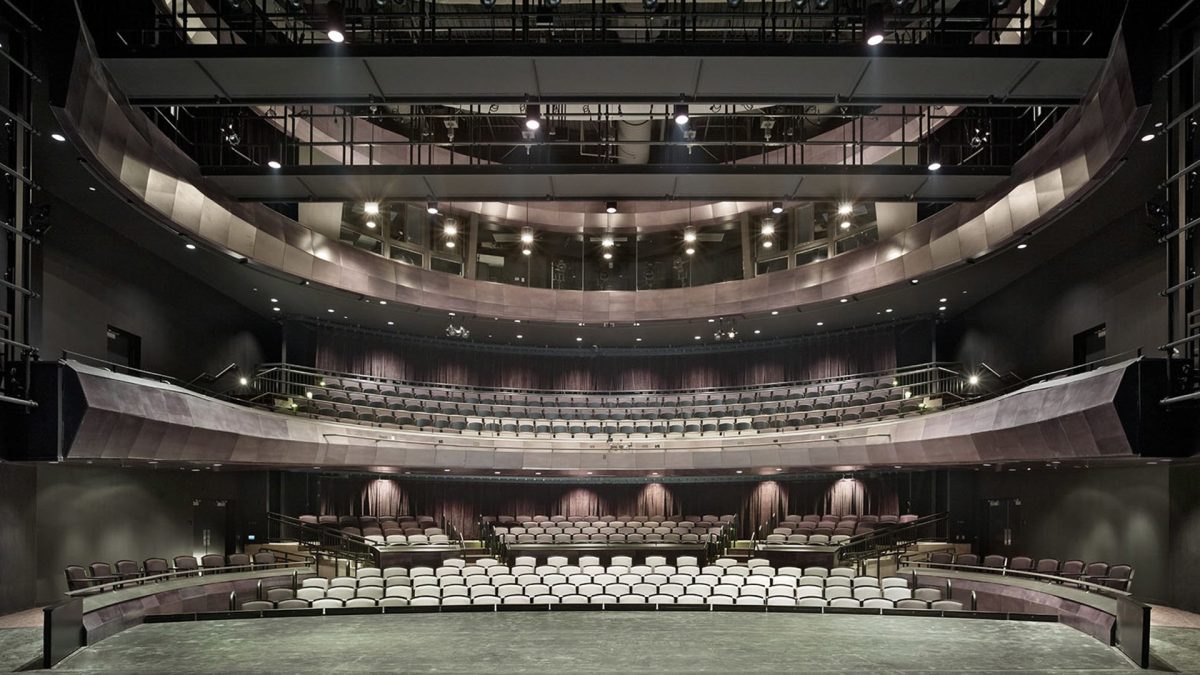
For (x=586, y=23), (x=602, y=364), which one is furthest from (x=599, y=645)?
(x=602, y=364)

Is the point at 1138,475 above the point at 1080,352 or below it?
below

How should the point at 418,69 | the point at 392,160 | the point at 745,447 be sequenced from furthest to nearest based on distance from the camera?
1. the point at 392,160
2. the point at 745,447
3. the point at 418,69

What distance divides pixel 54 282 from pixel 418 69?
8.37 meters

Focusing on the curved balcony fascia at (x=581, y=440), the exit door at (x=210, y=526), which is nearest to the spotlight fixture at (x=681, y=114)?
the curved balcony fascia at (x=581, y=440)

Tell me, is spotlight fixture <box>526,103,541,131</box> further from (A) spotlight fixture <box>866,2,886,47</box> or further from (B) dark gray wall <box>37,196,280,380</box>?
(B) dark gray wall <box>37,196,280,380</box>

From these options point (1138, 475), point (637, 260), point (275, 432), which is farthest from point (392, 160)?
point (1138, 475)

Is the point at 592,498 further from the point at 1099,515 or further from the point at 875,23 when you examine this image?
the point at 875,23

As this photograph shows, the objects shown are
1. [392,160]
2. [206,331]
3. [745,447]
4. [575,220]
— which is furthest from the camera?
[575,220]

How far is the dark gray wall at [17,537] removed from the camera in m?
13.9

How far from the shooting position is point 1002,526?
2028 centimetres

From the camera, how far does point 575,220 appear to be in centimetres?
2658

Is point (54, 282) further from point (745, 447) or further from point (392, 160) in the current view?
point (745, 447)

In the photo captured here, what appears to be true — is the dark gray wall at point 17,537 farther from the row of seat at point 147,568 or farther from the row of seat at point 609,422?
the row of seat at point 609,422

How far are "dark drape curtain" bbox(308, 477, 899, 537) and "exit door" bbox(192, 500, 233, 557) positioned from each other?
230 cm
